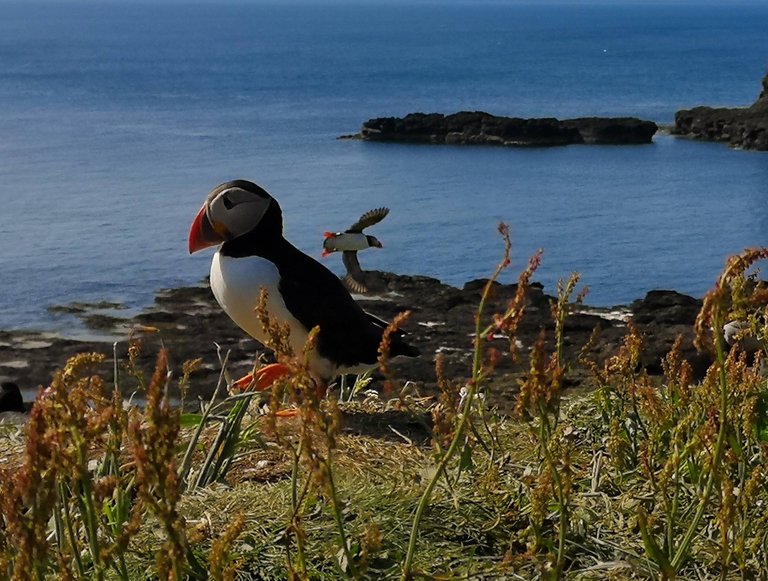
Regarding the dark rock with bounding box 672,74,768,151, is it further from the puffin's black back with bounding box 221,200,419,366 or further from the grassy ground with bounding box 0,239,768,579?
the grassy ground with bounding box 0,239,768,579

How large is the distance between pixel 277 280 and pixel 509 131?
31733 millimetres

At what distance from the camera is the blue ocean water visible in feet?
62.8

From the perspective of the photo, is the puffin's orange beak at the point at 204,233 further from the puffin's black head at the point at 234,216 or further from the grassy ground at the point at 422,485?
the grassy ground at the point at 422,485

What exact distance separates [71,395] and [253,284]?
379 cm

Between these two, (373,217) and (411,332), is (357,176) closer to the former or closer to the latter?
(411,332)

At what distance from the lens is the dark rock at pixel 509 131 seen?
1430 inches

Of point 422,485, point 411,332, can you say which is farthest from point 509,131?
point 422,485

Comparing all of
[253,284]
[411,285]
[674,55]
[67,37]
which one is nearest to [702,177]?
[411,285]

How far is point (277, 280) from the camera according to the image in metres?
5.54

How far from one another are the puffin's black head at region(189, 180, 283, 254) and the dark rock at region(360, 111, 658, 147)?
102 ft

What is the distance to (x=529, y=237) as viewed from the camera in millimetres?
22344

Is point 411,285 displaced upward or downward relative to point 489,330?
downward

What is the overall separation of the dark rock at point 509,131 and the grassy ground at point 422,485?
3331 cm

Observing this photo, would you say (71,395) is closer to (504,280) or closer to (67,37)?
(504,280)
